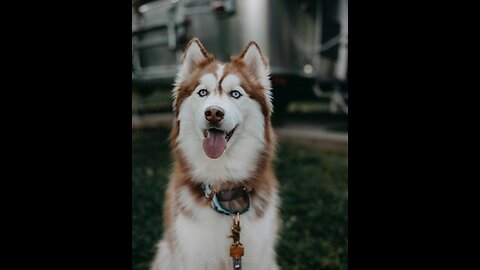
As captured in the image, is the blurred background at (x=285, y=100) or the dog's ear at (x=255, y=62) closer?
the dog's ear at (x=255, y=62)

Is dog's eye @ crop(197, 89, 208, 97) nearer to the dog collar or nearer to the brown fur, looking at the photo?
the brown fur

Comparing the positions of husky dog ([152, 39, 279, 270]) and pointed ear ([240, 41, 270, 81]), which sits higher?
pointed ear ([240, 41, 270, 81])

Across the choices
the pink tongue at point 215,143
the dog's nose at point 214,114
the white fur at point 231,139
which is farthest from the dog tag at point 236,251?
the dog's nose at point 214,114

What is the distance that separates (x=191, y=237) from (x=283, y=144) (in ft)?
2.42

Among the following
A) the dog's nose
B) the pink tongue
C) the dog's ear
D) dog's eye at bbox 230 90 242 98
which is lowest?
the pink tongue

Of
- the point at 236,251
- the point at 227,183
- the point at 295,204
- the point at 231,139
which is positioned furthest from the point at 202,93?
the point at 295,204

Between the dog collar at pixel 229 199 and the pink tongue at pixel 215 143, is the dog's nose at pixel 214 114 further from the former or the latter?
the dog collar at pixel 229 199

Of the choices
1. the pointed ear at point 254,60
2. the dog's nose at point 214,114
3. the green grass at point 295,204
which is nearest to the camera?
the dog's nose at point 214,114

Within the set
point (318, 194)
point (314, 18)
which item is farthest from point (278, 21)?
point (318, 194)

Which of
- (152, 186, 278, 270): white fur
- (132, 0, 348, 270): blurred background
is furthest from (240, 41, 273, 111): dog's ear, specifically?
(152, 186, 278, 270): white fur

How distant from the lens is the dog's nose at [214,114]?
Answer: 2.12 metres

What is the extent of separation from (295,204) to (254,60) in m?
0.86

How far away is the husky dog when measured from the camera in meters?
2.22

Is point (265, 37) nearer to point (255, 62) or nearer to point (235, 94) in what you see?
point (255, 62)
